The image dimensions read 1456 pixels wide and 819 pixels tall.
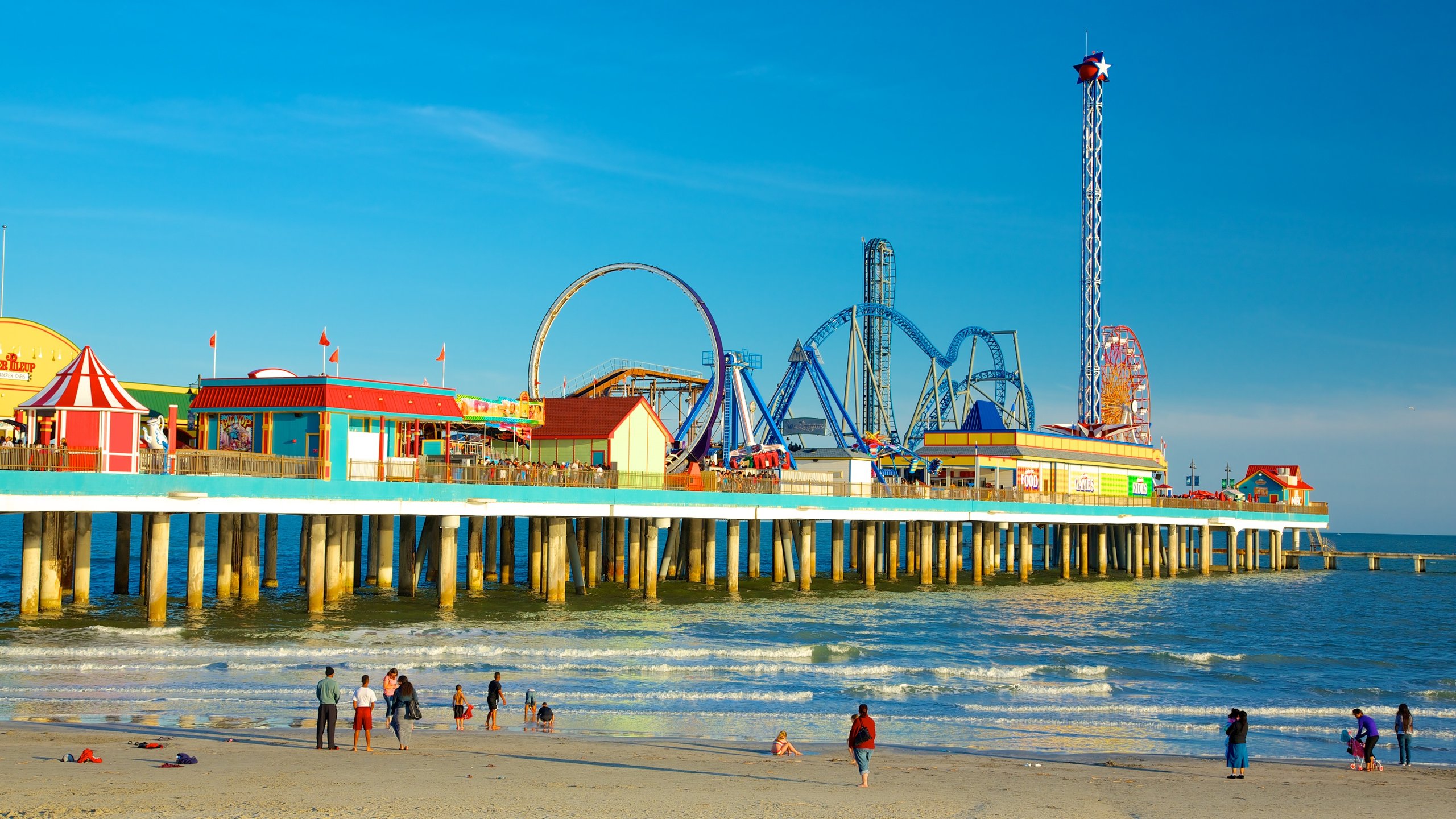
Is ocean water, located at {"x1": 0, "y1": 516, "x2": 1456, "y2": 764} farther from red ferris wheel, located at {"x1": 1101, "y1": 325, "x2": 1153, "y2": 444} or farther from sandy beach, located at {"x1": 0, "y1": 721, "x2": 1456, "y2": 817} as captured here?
red ferris wheel, located at {"x1": 1101, "y1": 325, "x2": 1153, "y2": 444}

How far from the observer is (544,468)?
40531 mm

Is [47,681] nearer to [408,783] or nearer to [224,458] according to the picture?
[224,458]

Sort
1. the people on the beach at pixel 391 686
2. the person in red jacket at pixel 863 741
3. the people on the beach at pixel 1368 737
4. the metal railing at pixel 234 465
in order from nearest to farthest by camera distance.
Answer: the person in red jacket at pixel 863 741
the people on the beach at pixel 391 686
the people on the beach at pixel 1368 737
the metal railing at pixel 234 465

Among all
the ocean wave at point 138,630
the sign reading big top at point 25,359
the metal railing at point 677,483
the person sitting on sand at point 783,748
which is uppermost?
the sign reading big top at point 25,359

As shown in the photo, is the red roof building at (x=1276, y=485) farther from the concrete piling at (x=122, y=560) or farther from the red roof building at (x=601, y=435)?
the concrete piling at (x=122, y=560)

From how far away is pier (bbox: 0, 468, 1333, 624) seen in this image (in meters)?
32.4

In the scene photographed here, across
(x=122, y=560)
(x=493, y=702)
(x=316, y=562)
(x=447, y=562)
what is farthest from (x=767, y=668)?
(x=122, y=560)

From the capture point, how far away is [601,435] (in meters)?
48.6

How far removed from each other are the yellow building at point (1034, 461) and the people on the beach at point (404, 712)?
159ft

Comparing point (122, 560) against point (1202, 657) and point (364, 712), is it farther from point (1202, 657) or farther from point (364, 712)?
A: point (1202, 657)

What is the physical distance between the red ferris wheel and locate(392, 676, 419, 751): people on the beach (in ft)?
288

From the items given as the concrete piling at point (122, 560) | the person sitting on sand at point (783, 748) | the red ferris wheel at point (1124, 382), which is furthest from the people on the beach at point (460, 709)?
the red ferris wheel at point (1124, 382)

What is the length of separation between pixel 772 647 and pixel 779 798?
16.1m

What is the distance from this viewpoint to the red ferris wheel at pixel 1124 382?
336 ft
